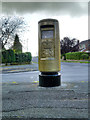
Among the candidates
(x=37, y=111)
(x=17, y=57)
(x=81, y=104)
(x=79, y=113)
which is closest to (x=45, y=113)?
(x=37, y=111)

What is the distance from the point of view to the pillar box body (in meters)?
6.11

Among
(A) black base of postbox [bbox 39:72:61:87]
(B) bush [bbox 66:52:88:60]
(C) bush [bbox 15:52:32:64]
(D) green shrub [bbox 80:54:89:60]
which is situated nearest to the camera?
(A) black base of postbox [bbox 39:72:61:87]

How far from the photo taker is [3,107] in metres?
3.59

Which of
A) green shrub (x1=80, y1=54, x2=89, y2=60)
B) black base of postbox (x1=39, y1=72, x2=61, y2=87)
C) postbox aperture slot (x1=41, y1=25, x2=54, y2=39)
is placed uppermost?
postbox aperture slot (x1=41, y1=25, x2=54, y2=39)

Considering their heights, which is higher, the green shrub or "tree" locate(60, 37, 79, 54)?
"tree" locate(60, 37, 79, 54)

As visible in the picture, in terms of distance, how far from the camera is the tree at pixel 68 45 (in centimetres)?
5816

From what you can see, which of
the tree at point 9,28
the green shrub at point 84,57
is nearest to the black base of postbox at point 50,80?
the tree at point 9,28

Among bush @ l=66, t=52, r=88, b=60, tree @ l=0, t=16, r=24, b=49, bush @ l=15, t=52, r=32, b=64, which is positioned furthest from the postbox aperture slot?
bush @ l=66, t=52, r=88, b=60

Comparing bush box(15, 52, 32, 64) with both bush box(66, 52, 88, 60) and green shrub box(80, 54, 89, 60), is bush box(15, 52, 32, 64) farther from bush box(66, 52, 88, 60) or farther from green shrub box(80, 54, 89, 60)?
green shrub box(80, 54, 89, 60)

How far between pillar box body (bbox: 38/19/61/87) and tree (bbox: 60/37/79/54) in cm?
5226

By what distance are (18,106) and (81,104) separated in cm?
161

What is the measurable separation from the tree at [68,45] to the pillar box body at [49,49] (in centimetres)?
5226

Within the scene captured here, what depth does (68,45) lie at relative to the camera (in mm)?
58469

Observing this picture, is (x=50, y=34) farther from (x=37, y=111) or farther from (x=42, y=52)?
(x=37, y=111)
